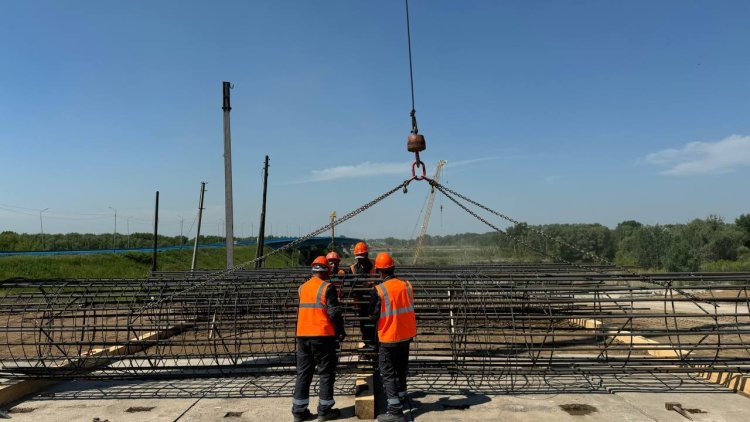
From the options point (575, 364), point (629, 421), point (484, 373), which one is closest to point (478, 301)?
point (484, 373)

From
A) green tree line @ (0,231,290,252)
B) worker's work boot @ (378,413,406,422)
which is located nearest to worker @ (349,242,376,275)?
worker's work boot @ (378,413,406,422)

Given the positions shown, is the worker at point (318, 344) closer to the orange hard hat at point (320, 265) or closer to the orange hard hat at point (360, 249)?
the orange hard hat at point (320, 265)

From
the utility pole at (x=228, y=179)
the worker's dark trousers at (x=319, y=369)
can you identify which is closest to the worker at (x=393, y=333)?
the worker's dark trousers at (x=319, y=369)

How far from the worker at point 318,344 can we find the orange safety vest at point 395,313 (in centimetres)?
55

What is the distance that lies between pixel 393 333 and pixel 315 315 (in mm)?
996

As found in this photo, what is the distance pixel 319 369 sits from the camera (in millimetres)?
5930

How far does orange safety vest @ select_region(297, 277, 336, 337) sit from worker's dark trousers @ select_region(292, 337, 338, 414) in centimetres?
10

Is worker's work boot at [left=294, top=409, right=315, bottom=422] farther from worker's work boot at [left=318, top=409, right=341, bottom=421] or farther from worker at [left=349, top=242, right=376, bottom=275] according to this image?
worker at [left=349, top=242, right=376, bottom=275]

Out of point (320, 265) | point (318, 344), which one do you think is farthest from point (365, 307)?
point (318, 344)

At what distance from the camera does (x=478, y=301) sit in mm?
7293

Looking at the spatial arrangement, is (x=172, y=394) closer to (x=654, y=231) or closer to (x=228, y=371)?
(x=228, y=371)

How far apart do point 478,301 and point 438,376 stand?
139 cm

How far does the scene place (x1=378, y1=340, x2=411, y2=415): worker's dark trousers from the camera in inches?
223

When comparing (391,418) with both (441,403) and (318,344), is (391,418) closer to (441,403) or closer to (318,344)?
(441,403)
